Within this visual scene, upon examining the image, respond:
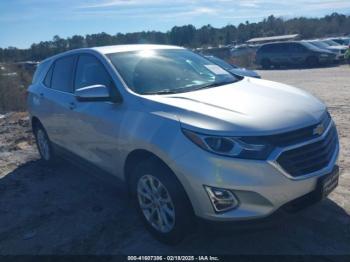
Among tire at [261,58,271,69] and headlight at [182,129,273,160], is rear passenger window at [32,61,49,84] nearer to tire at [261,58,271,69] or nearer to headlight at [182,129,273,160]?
headlight at [182,129,273,160]

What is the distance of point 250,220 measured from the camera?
3158mm

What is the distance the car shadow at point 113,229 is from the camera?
3559 millimetres

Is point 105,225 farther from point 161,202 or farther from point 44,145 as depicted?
point 44,145

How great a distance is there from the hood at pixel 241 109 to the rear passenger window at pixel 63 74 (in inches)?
70.0

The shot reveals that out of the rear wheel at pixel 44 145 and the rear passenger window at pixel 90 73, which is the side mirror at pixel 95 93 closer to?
the rear passenger window at pixel 90 73

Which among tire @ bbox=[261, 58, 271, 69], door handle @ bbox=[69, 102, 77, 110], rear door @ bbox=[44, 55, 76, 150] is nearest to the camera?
door handle @ bbox=[69, 102, 77, 110]

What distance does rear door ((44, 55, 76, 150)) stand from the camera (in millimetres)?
5152

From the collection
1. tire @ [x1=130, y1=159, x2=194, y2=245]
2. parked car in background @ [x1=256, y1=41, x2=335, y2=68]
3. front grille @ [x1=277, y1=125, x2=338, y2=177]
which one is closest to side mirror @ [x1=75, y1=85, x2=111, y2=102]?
tire @ [x1=130, y1=159, x2=194, y2=245]

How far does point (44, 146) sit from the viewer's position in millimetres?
6461

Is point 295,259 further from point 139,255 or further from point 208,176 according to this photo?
point 139,255

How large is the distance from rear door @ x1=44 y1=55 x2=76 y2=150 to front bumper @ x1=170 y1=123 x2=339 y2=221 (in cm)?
226

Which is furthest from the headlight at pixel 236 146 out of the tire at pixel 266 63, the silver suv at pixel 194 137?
the tire at pixel 266 63

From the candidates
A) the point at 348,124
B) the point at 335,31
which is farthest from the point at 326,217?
the point at 335,31

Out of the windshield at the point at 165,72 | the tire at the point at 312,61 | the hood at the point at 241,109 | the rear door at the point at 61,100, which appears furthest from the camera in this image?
the tire at the point at 312,61
